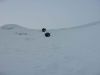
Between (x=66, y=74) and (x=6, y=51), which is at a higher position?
(x=6, y=51)

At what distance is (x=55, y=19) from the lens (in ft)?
4.86

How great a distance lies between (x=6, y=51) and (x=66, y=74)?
0.59 m

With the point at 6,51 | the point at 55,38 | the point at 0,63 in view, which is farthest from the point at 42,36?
the point at 0,63

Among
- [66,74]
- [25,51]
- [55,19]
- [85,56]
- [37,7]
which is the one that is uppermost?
[37,7]

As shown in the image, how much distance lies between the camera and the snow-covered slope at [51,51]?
147 cm

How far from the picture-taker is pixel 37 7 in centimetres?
144

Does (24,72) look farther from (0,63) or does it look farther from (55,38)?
(55,38)

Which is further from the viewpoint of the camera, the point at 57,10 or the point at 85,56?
the point at 85,56

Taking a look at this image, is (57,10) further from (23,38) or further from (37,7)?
(23,38)

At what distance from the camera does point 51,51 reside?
1.53 m

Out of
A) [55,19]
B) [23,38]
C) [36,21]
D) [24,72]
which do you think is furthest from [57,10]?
[24,72]

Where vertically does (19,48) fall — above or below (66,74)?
above

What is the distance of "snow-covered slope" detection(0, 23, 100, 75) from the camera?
4.83ft

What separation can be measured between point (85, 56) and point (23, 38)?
60 centimetres
